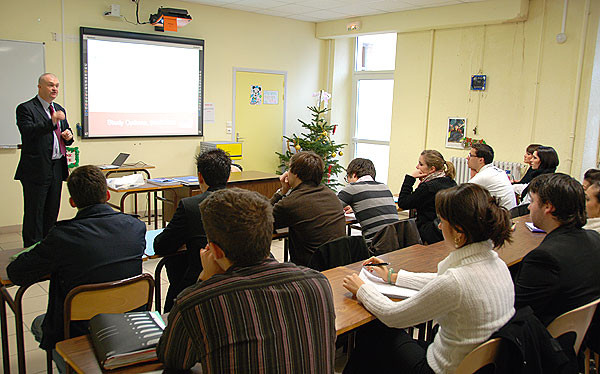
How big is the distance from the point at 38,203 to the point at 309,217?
2.83 m

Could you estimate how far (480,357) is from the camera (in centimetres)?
158

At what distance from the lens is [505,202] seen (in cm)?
421

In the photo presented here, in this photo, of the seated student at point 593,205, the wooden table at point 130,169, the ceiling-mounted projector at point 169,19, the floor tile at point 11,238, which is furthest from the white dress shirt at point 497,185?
the floor tile at point 11,238

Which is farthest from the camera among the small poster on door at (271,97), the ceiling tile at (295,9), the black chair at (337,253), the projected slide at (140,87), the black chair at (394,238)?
the small poster on door at (271,97)

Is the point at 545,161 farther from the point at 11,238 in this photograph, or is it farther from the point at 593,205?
the point at 11,238

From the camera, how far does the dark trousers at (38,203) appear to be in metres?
4.51

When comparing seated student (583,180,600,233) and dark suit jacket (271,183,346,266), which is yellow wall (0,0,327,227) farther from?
seated student (583,180,600,233)

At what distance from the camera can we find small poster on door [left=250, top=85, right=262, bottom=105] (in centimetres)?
783

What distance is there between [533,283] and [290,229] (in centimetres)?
156

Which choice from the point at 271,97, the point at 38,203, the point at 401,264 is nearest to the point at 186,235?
the point at 401,264

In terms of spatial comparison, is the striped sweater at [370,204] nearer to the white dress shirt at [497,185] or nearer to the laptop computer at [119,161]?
the white dress shirt at [497,185]

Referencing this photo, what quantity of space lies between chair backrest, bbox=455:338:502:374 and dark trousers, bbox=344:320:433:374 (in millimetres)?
285

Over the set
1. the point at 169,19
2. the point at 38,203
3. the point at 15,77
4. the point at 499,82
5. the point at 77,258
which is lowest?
the point at 38,203

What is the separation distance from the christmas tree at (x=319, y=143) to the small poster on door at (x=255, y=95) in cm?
75
